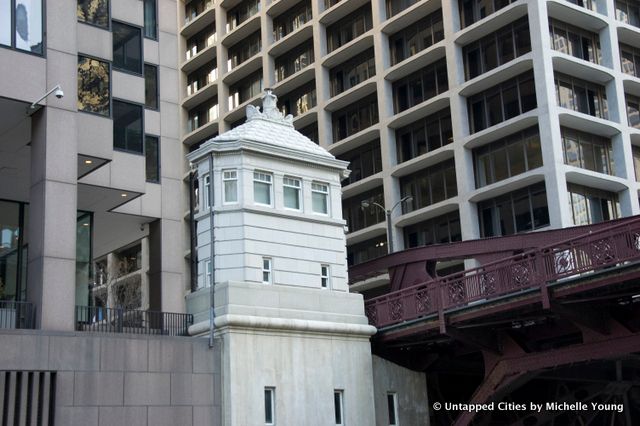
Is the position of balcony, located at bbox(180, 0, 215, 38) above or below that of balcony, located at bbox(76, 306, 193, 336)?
above

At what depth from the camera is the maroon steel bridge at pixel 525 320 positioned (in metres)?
29.5

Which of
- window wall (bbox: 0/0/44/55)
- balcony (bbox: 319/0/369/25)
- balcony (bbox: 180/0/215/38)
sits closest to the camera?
window wall (bbox: 0/0/44/55)

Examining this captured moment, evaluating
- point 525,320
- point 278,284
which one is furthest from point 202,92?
point 525,320

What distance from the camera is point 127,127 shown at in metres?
39.7

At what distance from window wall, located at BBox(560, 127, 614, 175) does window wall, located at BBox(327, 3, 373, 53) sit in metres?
20.6

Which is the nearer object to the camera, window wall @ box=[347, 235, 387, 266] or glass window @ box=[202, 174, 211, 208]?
glass window @ box=[202, 174, 211, 208]

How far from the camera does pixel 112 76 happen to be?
128 feet

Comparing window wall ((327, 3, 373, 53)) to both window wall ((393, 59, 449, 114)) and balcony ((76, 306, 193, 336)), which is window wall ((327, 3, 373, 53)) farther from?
balcony ((76, 306, 193, 336))

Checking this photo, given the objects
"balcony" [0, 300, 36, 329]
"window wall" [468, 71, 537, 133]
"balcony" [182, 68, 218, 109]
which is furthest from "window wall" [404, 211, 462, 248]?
"balcony" [0, 300, 36, 329]

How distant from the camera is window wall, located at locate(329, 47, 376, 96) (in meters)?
72.3

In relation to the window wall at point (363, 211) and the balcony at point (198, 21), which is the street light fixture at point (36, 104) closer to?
the window wall at point (363, 211)

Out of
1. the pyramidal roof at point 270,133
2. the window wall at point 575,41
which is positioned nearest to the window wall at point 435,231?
the window wall at point 575,41

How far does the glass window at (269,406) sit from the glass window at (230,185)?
25.1 ft

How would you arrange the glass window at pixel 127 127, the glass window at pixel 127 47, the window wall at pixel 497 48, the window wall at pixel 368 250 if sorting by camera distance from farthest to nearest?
the window wall at pixel 368 250 → the window wall at pixel 497 48 → the glass window at pixel 127 47 → the glass window at pixel 127 127
